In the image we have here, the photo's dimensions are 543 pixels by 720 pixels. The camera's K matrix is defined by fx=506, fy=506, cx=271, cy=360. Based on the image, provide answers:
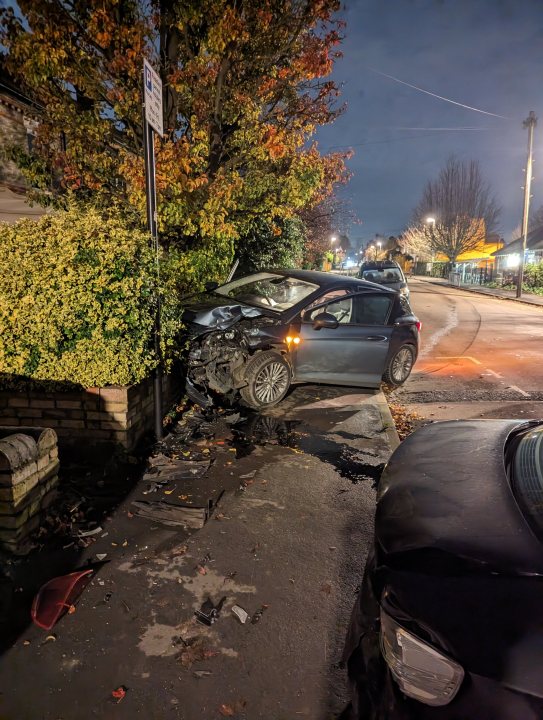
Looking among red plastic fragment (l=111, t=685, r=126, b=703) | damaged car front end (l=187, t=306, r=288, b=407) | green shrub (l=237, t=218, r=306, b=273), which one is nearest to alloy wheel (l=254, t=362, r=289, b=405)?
damaged car front end (l=187, t=306, r=288, b=407)

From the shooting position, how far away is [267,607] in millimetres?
2729

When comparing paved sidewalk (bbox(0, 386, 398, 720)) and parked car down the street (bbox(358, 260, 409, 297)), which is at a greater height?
parked car down the street (bbox(358, 260, 409, 297))

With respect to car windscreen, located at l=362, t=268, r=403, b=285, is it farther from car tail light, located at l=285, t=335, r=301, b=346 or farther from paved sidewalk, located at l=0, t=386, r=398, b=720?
paved sidewalk, located at l=0, t=386, r=398, b=720

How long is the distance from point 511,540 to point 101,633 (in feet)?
6.50

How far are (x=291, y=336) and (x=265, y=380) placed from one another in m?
0.68

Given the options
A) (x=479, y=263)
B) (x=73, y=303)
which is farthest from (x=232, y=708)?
(x=479, y=263)

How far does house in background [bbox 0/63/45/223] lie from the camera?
9.47 m

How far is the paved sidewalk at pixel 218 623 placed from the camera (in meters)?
2.17

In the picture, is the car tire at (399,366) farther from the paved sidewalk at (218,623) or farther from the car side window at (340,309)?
the paved sidewalk at (218,623)

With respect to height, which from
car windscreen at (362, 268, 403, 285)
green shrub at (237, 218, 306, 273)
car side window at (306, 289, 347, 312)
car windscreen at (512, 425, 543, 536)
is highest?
green shrub at (237, 218, 306, 273)

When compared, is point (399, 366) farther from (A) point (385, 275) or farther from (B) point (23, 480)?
(A) point (385, 275)

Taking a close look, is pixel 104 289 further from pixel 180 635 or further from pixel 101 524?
pixel 180 635

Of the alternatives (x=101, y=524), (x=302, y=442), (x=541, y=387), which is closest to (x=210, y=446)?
(x=302, y=442)

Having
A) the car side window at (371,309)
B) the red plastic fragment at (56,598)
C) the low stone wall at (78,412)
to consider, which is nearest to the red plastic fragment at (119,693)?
the red plastic fragment at (56,598)
